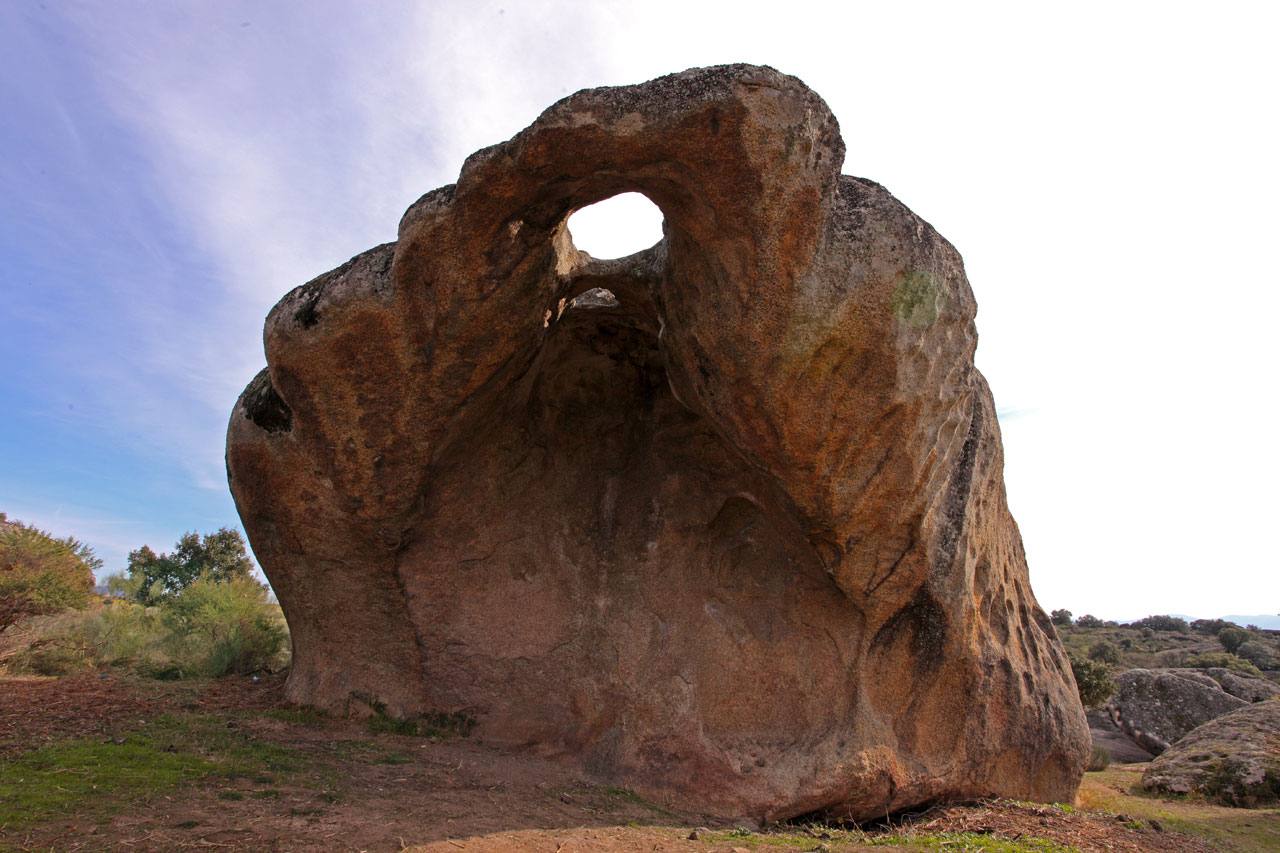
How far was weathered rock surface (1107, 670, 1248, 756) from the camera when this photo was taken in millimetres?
14266

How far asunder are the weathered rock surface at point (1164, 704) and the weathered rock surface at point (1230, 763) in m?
Result: 2.95

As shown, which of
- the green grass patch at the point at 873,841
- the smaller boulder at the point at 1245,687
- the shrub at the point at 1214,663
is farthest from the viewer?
the shrub at the point at 1214,663

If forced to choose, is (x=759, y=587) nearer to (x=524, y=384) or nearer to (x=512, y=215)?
(x=524, y=384)

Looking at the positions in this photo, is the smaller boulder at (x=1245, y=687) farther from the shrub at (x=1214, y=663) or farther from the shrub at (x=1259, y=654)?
the shrub at (x=1259, y=654)

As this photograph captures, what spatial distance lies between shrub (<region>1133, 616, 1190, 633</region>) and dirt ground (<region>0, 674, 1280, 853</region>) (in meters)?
33.7

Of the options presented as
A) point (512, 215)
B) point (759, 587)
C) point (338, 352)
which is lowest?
point (759, 587)

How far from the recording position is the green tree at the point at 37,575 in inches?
428

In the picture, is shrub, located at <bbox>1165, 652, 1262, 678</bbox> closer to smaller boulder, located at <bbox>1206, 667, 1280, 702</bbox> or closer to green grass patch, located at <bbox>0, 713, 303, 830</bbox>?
smaller boulder, located at <bbox>1206, 667, 1280, 702</bbox>

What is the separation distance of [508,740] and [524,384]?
3.32 m

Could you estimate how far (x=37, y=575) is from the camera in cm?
1133

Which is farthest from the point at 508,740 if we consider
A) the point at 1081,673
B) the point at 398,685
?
the point at 1081,673

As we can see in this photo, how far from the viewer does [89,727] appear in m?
6.52

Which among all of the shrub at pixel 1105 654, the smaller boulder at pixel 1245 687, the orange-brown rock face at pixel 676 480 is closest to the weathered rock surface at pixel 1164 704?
the smaller boulder at pixel 1245 687

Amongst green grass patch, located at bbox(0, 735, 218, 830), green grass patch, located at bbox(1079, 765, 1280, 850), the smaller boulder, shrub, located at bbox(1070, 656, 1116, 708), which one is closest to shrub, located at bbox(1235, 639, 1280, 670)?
the smaller boulder
